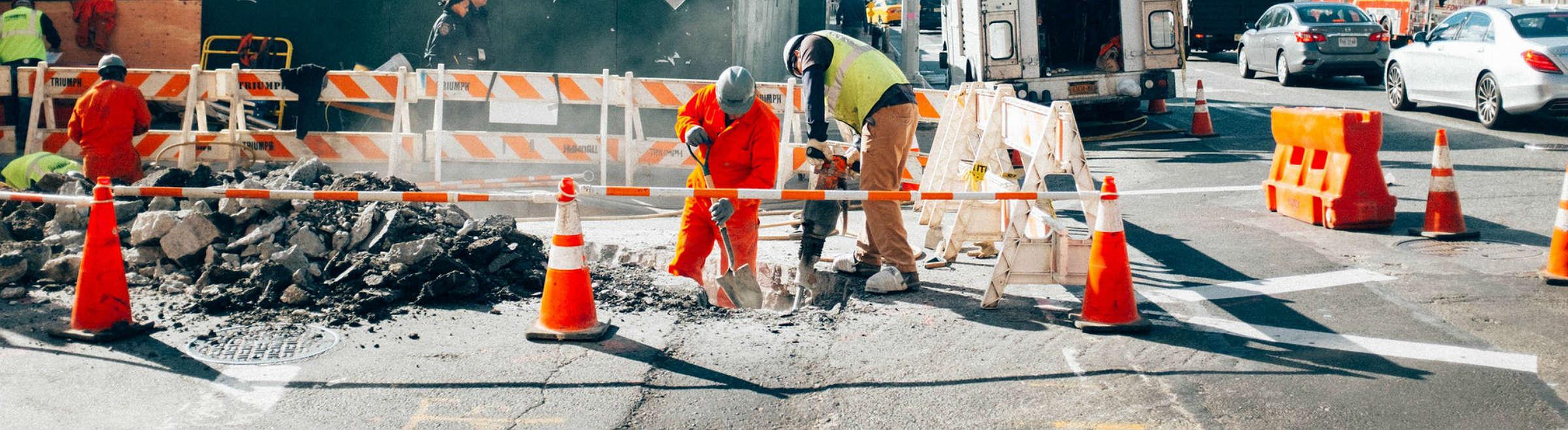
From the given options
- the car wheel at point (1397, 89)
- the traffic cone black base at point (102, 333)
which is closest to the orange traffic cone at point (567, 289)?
the traffic cone black base at point (102, 333)

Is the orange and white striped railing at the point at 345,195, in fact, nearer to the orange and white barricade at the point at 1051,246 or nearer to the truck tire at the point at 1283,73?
the orange and white barricade at the point at 1051,246

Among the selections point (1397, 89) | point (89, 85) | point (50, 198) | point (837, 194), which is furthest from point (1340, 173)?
point (89, 85)

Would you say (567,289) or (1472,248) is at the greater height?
(567,289)

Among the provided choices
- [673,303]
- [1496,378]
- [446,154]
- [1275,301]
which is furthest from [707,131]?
[446,154]

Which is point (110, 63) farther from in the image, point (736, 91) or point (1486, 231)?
point (1486, 231)

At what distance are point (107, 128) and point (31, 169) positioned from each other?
2.30ft

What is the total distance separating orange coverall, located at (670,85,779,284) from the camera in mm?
7844

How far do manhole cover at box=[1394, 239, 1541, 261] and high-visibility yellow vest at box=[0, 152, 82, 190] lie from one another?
1043cm

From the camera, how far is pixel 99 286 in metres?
6.46

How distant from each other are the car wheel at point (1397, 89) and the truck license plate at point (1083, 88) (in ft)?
14.5

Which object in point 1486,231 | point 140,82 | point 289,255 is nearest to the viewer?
point 289,255

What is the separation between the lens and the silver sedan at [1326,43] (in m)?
21.3

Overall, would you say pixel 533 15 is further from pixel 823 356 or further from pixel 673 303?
pixel 823 356

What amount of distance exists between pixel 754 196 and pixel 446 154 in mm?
7152
